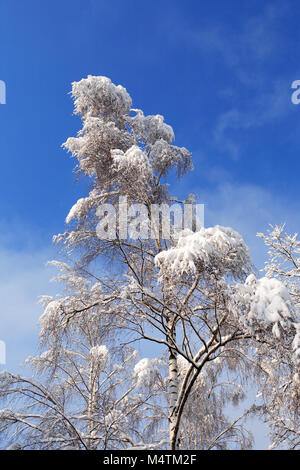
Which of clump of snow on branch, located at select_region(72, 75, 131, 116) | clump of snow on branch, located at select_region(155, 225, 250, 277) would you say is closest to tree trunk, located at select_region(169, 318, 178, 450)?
clump of snow on branch, located at select_region(155, 225, 250, 277)

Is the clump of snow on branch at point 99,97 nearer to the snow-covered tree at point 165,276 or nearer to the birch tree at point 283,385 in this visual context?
the snow-covered tree at point 165,276

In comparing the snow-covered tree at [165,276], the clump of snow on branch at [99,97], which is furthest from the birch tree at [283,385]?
the clump of snow on branch at [99,97]

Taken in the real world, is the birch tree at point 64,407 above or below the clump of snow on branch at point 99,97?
below

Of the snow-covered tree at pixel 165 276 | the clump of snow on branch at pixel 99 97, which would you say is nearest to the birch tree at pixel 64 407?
the snow-covered tree at pixel 165 276

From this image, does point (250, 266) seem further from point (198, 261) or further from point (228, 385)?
point (228, 385)

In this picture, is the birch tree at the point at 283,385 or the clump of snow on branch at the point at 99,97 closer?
the birch tree at the point at 283,385

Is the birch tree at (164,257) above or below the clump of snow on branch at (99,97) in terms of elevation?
below

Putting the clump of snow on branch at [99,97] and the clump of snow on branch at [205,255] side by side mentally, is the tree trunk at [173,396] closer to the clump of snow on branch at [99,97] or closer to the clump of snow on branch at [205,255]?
the clump of snow on branch at [205,255]

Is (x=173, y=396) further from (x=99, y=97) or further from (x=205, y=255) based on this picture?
(x=99, y=97)

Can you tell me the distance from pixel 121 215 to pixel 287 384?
440 centimetres

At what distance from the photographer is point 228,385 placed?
11.3 m

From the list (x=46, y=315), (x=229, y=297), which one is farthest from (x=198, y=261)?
(x=46, y=315)

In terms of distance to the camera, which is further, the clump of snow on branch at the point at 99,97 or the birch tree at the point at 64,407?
the clump of snow on branch at the point at 99,97

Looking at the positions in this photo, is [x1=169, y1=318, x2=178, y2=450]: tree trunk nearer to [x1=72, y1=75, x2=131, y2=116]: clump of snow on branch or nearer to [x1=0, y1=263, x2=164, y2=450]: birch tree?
[x1=0, y1=263, x2=164, y2=450]: birch tree
